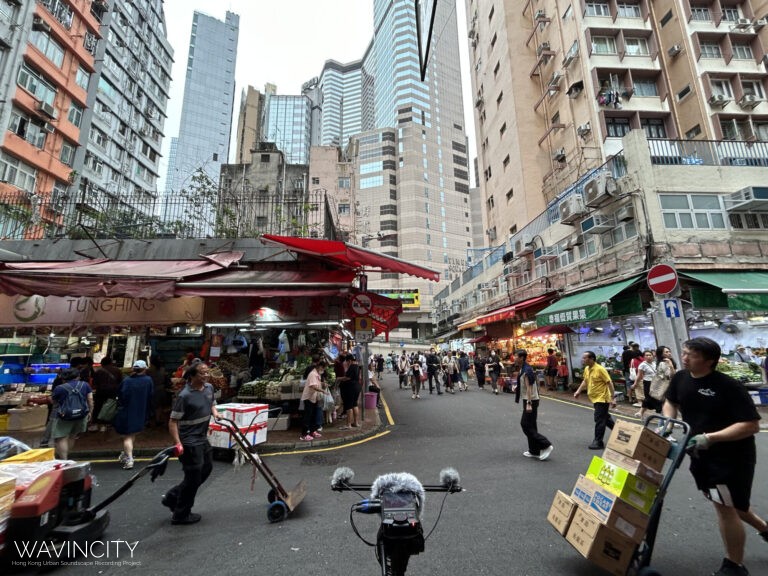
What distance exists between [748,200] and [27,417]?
2257 cm

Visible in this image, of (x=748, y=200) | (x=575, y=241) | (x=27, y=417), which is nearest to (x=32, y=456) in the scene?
(x=27, y=417)

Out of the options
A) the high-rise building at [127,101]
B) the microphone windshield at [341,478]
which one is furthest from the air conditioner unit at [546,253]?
the high-rise building at [127,101]

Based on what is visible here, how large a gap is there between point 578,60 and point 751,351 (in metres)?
19.5

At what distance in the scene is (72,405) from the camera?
5.72m

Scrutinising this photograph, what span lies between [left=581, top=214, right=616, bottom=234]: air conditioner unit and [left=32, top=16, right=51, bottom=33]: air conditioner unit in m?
32.9

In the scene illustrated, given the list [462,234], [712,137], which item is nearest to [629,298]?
[712,137]

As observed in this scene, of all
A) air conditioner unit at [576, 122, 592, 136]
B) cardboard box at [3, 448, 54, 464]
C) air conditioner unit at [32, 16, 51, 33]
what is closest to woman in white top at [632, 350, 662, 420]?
cardboard box at [3, 448, 54, 464]

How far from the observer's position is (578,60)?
73.4 feet

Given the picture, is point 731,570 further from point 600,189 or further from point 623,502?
point 600,189

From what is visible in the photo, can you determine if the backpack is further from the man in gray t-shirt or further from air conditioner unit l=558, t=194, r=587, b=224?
air conditioner unit l=558, t=194, r=587, b=224

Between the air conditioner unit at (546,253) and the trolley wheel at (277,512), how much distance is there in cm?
1775

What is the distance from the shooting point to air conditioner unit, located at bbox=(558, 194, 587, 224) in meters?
15.4

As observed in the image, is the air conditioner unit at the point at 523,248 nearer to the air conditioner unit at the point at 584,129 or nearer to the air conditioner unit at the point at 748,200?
the air conditioner unit at the point at 584,129

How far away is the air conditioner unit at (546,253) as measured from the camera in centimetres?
1827
